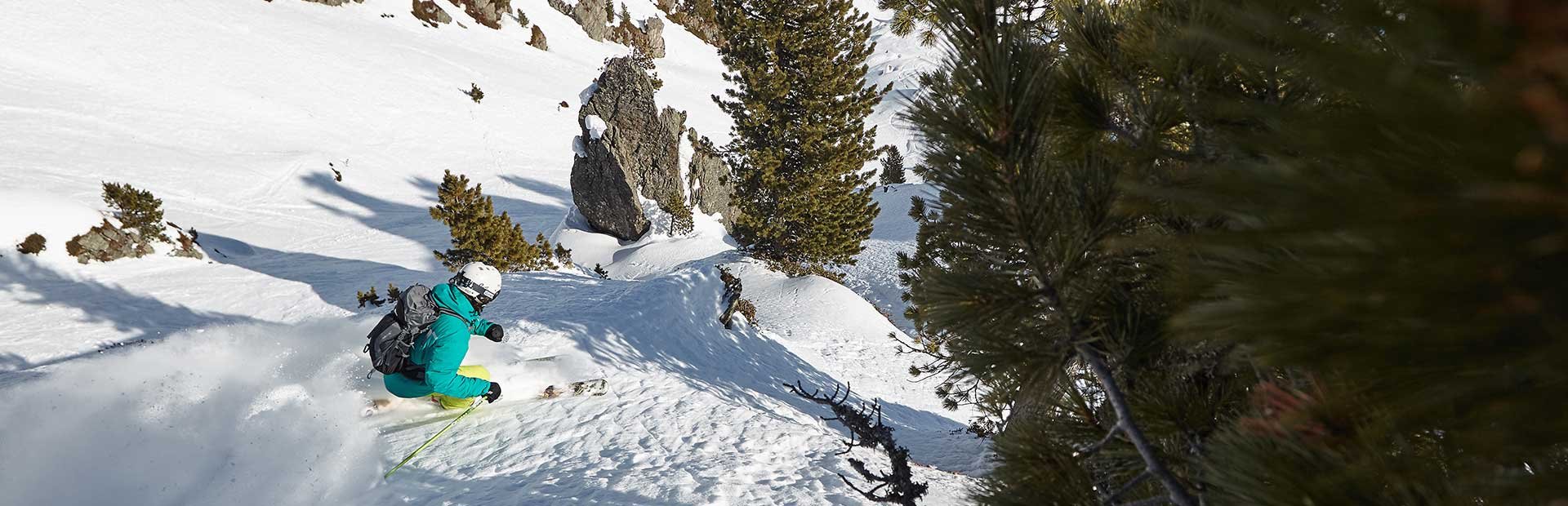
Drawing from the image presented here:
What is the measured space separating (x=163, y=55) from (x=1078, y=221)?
34.7 meters

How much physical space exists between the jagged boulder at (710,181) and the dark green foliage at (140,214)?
13.6 meters

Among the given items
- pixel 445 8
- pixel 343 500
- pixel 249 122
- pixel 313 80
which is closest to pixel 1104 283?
pixel 343 500

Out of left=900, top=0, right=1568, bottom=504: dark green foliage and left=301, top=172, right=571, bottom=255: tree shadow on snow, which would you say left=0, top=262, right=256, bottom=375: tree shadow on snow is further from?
left=900, top=0, right=1568, bottom=504: dark green foliage

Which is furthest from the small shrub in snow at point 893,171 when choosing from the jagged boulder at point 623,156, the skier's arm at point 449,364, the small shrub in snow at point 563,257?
the skier's arm at point 449,364

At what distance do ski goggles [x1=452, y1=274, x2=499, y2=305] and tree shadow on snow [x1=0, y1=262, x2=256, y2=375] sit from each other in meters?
6.54

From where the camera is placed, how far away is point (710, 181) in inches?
945

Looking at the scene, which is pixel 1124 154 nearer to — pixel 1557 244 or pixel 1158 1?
pixel 1158 1

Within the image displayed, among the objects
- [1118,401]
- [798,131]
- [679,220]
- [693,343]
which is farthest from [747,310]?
[1118,401]

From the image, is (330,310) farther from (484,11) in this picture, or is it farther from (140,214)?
(484,11)

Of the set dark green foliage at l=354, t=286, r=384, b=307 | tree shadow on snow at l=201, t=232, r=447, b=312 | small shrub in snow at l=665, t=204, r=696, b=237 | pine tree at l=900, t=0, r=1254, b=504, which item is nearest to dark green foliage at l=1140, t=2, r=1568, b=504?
pine tree at l=900, t=0, r=1254, b=504

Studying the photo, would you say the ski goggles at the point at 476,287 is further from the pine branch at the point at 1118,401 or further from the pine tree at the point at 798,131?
the pine tree at the point at 798,131

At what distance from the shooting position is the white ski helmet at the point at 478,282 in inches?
223

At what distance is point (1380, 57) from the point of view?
60cm

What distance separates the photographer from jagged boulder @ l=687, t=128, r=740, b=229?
77.0 feet
